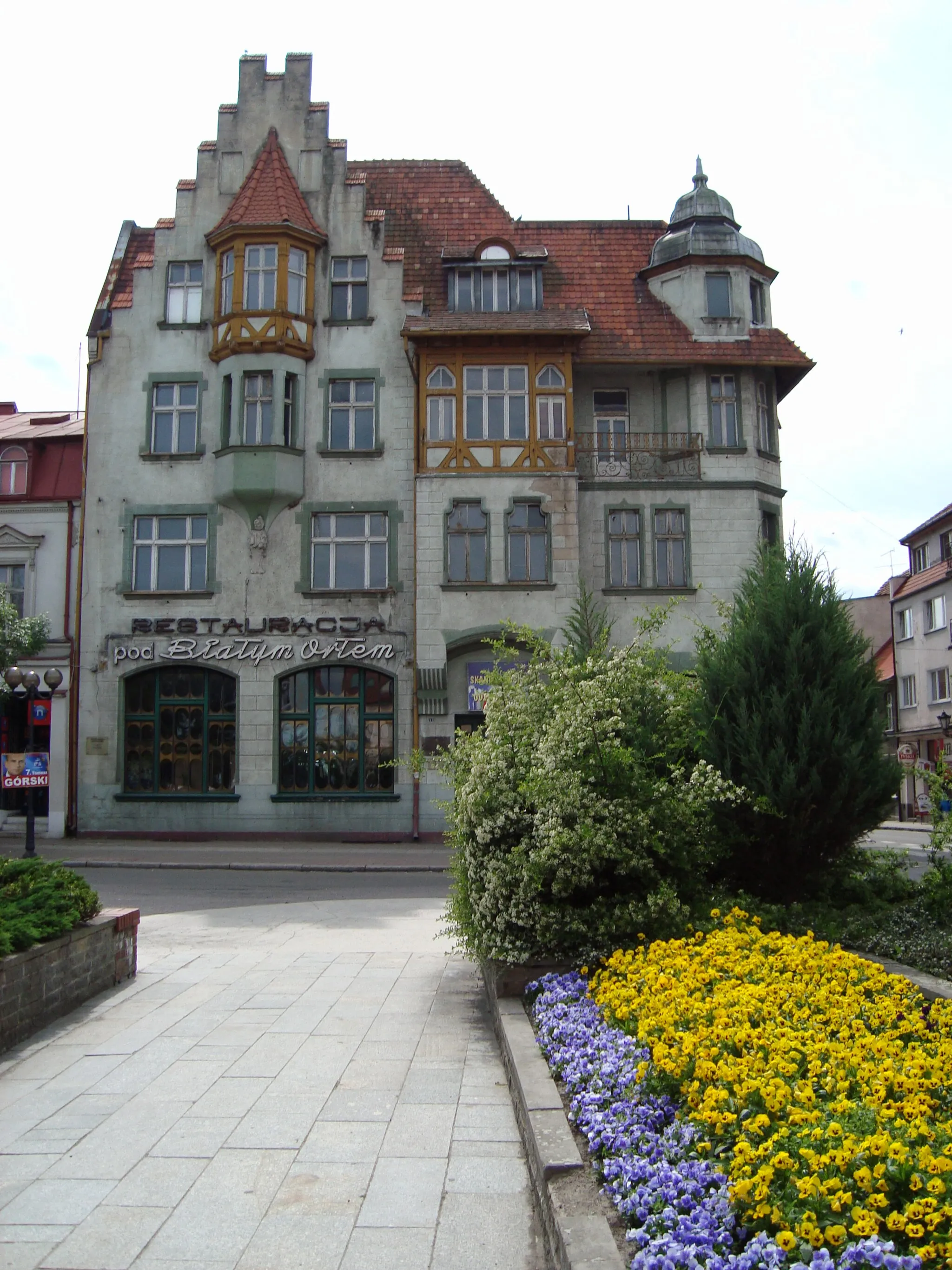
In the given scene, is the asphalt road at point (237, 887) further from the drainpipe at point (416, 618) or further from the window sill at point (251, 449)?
the window sill at point (251, 449)

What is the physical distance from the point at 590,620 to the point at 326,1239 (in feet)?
72.6

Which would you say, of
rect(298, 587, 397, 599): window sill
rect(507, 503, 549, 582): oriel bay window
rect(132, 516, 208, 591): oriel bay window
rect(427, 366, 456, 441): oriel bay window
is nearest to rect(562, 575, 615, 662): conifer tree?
rect(507, 503, 549, 582): oriel bay window

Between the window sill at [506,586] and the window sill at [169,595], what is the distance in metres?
5.77

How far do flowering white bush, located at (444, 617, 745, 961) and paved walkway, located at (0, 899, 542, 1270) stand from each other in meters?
0.99

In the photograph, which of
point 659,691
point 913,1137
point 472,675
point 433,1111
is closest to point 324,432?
point 472,675

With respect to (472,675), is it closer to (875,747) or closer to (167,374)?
(167,374)

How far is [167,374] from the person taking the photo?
28.6m

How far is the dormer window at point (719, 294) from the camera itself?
29266 millimetres

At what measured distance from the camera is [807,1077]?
4707 millimetres

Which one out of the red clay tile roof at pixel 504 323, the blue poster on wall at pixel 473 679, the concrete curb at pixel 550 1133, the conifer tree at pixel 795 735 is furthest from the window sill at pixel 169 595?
the concrete curb at pixel 550 1133

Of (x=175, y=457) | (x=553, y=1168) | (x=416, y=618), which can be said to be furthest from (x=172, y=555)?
(x=553, y=1168)

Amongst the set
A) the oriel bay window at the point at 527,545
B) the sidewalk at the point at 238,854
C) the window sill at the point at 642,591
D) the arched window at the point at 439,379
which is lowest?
the sidewalk at the point at 238,854

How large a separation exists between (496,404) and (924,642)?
29718 millimetres

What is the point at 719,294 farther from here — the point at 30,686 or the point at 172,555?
the point at 30,686
